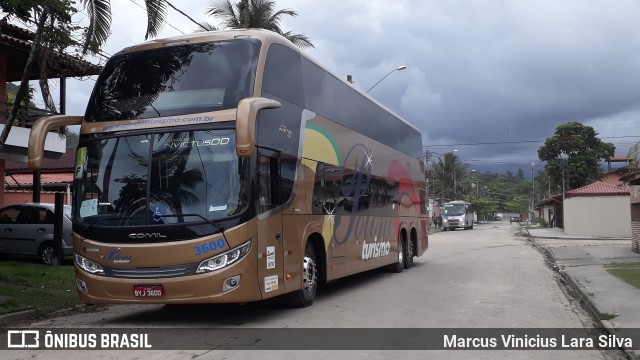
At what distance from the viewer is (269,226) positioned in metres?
8.54

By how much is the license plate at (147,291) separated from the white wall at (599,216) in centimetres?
3826

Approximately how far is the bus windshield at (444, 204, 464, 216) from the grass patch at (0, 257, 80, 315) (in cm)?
4574

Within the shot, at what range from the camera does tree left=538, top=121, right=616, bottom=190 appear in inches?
2424

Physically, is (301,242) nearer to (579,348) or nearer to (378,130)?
(579,348)

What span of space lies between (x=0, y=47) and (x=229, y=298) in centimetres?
1222

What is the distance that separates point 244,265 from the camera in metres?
7.98

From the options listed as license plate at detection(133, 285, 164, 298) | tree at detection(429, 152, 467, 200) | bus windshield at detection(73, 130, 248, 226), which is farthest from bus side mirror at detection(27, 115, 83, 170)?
tree at detection(429, 152, 467, 200)

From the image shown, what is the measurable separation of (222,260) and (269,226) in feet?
3.12

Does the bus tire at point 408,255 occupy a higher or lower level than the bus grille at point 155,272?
lower

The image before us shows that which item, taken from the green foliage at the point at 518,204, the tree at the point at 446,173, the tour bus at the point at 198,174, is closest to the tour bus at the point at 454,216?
the tree at the point at 446,173

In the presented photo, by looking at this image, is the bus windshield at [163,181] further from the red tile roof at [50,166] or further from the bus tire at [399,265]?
the red tile roof at [50,166]

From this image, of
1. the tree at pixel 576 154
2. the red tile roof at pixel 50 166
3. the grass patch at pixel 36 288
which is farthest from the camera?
the tree at pixel 576 154

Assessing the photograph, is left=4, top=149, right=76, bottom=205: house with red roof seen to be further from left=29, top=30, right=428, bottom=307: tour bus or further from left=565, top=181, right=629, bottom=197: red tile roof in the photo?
left=565, top=181, right=629, bottom=197: red tile roof

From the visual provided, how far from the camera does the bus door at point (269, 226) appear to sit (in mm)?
8312
